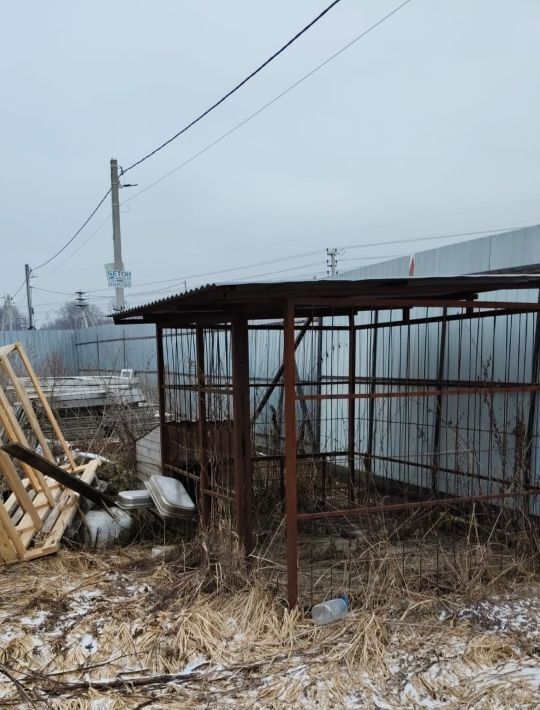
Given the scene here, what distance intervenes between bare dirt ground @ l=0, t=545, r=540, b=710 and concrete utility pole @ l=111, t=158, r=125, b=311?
10478 millimetres

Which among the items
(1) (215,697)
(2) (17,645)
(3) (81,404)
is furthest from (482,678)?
(3) (81,404)

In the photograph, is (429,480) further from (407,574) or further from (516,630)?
(516,630)

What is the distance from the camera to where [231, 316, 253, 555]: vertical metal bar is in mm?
4730

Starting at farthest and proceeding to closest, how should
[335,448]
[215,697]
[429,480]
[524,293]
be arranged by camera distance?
[335,448] < [429,480] < [524,293] < [215,697]

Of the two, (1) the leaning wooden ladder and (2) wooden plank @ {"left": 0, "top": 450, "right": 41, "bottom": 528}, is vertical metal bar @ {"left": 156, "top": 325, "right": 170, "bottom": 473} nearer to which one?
(1) the leaning wooden ladder

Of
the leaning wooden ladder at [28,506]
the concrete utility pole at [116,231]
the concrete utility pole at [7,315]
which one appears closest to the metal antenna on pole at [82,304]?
the concrete utility pole at [7,315]

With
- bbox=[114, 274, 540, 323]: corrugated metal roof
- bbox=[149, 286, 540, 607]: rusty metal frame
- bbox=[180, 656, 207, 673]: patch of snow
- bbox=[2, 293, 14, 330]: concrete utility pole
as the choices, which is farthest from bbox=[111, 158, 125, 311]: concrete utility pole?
bbox=[2, 293, 14, 330]: concrete utility pole

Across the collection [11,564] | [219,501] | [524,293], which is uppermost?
[524,293]

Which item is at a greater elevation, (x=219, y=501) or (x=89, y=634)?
(x=219, y=501)

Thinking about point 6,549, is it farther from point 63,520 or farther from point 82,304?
point 82,304

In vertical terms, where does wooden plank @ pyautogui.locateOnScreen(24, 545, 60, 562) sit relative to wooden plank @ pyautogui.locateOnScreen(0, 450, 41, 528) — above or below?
below

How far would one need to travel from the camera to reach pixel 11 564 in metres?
4.91

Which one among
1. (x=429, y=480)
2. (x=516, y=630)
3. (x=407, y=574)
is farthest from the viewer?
(x=429, y=480)

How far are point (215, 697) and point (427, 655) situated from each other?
131cm
